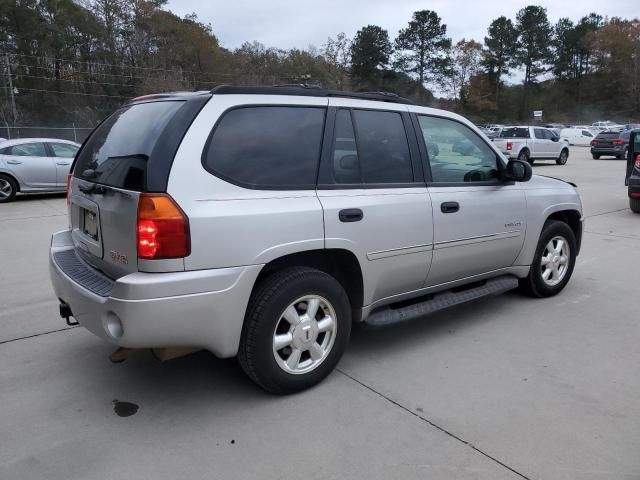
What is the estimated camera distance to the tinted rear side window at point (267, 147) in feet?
9.46

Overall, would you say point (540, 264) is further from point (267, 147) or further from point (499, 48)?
point (499, 48)

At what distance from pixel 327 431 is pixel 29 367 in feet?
7.14

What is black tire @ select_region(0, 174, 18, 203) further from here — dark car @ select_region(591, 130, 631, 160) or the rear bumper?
dark car @ select_region(591, 130, 631, 160)

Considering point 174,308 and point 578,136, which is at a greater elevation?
point 578,136

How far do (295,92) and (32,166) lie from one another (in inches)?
423

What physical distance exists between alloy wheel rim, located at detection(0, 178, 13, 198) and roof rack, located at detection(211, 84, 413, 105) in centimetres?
1070

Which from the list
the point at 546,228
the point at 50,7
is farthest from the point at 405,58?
the point at 546,228

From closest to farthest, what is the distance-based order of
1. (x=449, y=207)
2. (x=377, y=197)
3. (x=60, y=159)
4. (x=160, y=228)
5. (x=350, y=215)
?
(x=160, y=228), (x=350, y=215), (x=377, y=197), (x=449, y=207), (x=60, y=159)

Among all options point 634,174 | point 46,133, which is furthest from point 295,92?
point 46,133

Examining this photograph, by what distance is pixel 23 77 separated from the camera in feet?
161

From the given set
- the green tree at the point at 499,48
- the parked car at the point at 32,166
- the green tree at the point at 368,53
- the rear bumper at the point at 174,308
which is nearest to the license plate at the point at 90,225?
the rear bumper at the point at 174,308

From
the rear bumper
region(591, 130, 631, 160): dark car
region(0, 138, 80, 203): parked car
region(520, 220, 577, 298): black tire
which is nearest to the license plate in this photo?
the rear bumper

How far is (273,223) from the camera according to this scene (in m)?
2.92

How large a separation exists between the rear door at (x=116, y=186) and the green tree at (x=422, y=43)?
87.6 m
